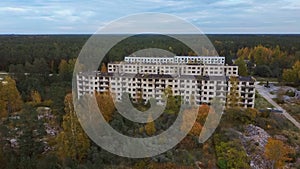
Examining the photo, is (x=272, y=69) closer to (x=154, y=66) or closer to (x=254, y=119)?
(x=154, y=66)

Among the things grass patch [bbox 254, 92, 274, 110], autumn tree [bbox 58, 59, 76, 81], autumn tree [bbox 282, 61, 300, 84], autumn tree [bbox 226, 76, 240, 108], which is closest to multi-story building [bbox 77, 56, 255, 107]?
autumn tree [bbox 226, 76, 240, 108]

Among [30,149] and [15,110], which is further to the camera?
[15,110]

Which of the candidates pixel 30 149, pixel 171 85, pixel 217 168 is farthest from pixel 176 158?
pixel 171 85

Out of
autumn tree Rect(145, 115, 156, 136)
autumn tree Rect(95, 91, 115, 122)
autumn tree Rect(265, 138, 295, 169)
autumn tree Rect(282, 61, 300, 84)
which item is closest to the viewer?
autumn tree Rect(265, 138, 295, 169)

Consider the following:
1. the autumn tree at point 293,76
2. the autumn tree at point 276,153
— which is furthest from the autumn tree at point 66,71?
the autumn tree at point 293,76

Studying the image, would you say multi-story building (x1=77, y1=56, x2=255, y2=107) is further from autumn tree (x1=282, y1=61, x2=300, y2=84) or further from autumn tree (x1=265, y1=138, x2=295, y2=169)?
autumn tree (x1=282, y1=61, x2=300, y2=84)

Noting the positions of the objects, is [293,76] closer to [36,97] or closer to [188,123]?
[188,123]
